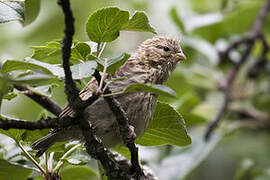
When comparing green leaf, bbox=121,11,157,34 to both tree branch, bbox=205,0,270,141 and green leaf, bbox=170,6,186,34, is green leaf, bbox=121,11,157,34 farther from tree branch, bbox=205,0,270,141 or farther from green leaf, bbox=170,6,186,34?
green leaf, bbox=170,6,186,34

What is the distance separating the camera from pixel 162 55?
9.86 feet

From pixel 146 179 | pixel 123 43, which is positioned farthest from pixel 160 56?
pixel 123 43

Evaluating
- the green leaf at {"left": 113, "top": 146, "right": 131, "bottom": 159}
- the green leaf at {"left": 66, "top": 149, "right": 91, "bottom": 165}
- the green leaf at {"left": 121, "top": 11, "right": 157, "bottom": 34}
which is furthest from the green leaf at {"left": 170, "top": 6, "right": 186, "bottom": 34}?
the green leaf at {"left": 121, "top": 11, "right": 157, "bottom": 34}

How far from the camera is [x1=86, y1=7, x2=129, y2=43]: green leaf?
6.04 ft

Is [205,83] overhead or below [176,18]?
below

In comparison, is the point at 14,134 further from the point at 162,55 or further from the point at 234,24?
the point at 234,24

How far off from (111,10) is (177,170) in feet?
6.87

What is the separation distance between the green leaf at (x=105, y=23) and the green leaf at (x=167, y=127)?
52cm

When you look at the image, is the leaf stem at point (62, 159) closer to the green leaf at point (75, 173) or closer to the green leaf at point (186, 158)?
the green leaf at point (75, 173)

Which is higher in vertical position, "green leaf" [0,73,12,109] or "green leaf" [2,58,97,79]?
"green leaf" [2,58,97,79]

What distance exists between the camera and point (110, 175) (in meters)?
2.11

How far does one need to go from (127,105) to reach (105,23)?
79 centimetres

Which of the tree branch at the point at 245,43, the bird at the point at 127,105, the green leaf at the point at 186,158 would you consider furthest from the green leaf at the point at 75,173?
the tree branch at the point at 245,43

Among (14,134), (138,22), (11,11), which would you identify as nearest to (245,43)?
(138,22)
